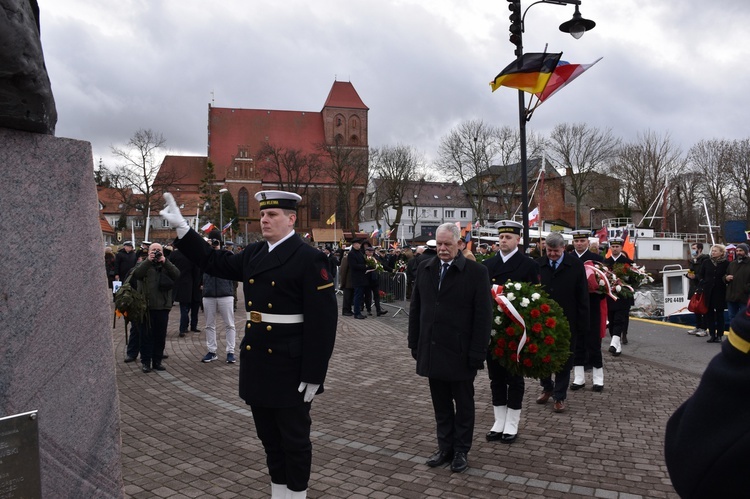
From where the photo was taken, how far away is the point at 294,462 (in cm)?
A: 373

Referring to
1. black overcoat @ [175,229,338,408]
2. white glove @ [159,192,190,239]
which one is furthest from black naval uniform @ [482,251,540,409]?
white glove @ [159,192,190,239]

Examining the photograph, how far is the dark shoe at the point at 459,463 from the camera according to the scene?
193 inches

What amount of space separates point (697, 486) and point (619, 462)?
14.6 ft

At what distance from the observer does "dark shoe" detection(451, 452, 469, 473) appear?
4914 millimetres

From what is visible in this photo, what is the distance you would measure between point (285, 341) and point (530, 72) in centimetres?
838

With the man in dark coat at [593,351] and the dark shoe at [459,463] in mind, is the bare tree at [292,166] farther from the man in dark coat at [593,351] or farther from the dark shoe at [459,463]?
the dark shoe at [459,463]

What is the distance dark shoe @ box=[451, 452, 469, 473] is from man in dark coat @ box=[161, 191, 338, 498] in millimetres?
1663

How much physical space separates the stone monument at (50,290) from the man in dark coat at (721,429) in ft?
8.76

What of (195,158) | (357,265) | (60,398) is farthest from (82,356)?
(195,158)

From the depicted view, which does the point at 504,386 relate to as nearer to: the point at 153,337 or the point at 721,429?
the point at 721,429

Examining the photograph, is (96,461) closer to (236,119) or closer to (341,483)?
(341,483)

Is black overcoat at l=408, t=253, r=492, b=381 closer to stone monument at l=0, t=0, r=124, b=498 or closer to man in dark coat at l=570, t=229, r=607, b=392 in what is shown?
stone monument at l=0, t=0, r=124, b=498

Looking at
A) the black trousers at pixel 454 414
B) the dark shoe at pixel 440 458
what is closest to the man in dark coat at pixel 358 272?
the black trousers at pixel 454 414

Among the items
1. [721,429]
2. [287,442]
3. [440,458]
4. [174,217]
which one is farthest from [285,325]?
[721,429]
